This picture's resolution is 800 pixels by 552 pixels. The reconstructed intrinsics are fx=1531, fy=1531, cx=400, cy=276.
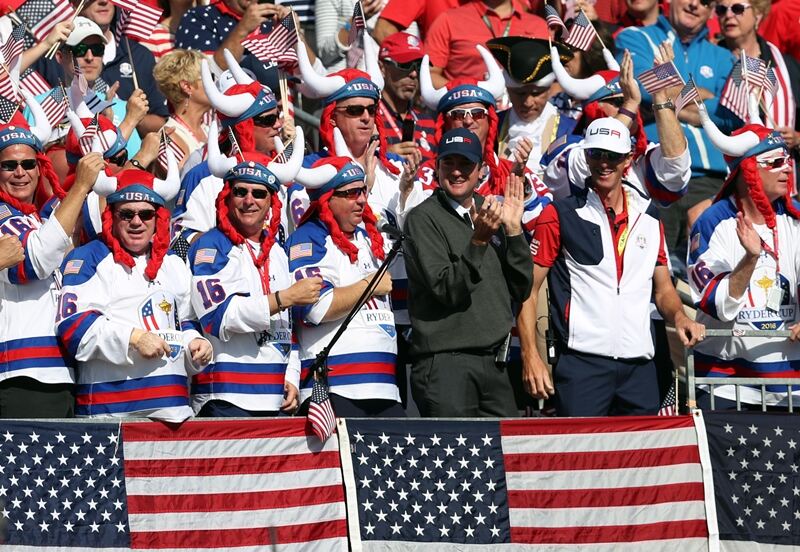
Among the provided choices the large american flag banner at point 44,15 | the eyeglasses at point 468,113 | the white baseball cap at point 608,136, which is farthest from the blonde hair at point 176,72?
the white baseball cap at point 608,136

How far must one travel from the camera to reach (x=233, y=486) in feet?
26.9

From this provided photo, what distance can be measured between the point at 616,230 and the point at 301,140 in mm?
1989

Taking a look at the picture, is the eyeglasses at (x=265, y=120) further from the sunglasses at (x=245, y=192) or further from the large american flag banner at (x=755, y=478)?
the large american flag banner at (x=755, y=478)

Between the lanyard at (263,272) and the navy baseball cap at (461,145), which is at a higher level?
the navy baseball cap at (461,145)

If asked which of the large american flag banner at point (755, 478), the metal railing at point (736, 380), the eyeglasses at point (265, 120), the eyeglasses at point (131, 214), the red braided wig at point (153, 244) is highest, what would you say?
the eyeglasses at point (265, 120)

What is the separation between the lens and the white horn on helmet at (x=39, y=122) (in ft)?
29.3

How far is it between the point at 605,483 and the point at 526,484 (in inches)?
17.6

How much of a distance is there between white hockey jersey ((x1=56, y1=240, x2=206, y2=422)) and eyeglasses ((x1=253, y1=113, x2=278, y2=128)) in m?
1.56

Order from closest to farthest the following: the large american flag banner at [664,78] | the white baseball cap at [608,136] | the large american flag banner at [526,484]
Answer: the large american flag banner at [526,484]
the white baseball cap at [608,136]
the large american flag banner at [664,78]

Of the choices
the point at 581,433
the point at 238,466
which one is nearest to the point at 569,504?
the point at 581,433

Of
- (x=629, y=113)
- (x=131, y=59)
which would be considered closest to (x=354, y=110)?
(x=629, y=113)

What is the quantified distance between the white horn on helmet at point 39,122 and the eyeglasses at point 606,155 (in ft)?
10.7

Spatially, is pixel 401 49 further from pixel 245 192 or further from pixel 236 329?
pixel 236 329

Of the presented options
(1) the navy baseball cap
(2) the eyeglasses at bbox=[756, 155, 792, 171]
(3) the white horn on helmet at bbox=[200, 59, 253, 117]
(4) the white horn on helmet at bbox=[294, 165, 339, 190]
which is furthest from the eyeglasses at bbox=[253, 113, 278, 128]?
(2) the eyeglasses at bbox=[756, 155, 792, 171]
